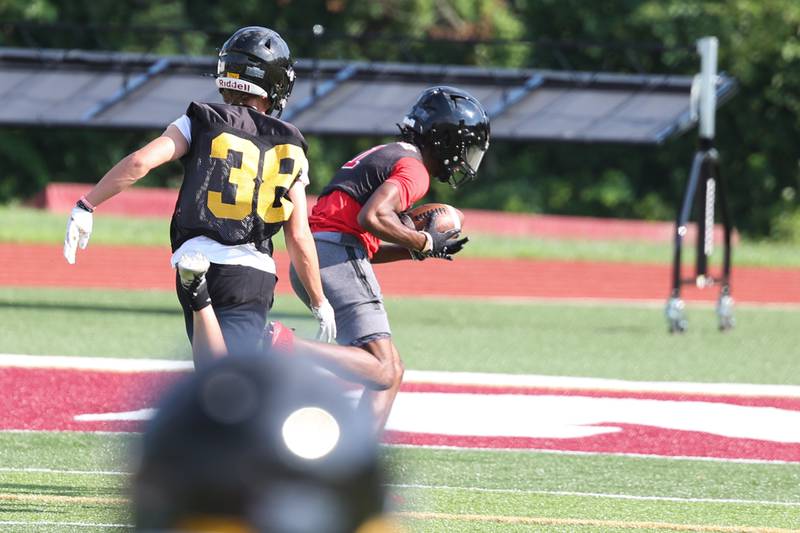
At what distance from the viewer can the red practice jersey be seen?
21.1 ft

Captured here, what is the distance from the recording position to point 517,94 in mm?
17375

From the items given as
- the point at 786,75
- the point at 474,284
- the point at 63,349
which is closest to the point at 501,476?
the point at 63,349

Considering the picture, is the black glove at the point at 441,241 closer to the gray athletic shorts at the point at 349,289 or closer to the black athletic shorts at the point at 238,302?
the gray athletic shorts at the point at 349,289

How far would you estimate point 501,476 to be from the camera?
22.9 feet

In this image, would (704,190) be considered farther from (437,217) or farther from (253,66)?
(253,66)

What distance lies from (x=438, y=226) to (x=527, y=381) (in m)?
4.47

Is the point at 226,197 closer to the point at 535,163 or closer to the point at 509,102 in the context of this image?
the point at 509,102

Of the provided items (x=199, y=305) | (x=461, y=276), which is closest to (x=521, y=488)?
(x=199, y=305)

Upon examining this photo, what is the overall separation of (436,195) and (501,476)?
28.6 meters

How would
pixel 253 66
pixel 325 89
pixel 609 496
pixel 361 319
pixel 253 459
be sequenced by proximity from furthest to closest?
1. pixel 325 89
2. pixel 609 496
3. pixel 361 319
4. pixel 253 66
5. pixel 253 459

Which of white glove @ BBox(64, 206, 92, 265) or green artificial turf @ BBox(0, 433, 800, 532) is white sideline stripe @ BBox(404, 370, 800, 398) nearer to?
green artificial turf @ BBox(0, 433, 800, 532)

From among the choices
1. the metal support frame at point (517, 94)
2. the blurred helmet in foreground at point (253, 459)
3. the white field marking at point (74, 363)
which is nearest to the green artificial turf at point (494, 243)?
the metal support frame at point (517, 94)

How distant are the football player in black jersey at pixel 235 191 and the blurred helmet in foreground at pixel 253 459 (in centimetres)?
359

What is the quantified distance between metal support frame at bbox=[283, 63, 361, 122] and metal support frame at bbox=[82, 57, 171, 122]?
1548mm
